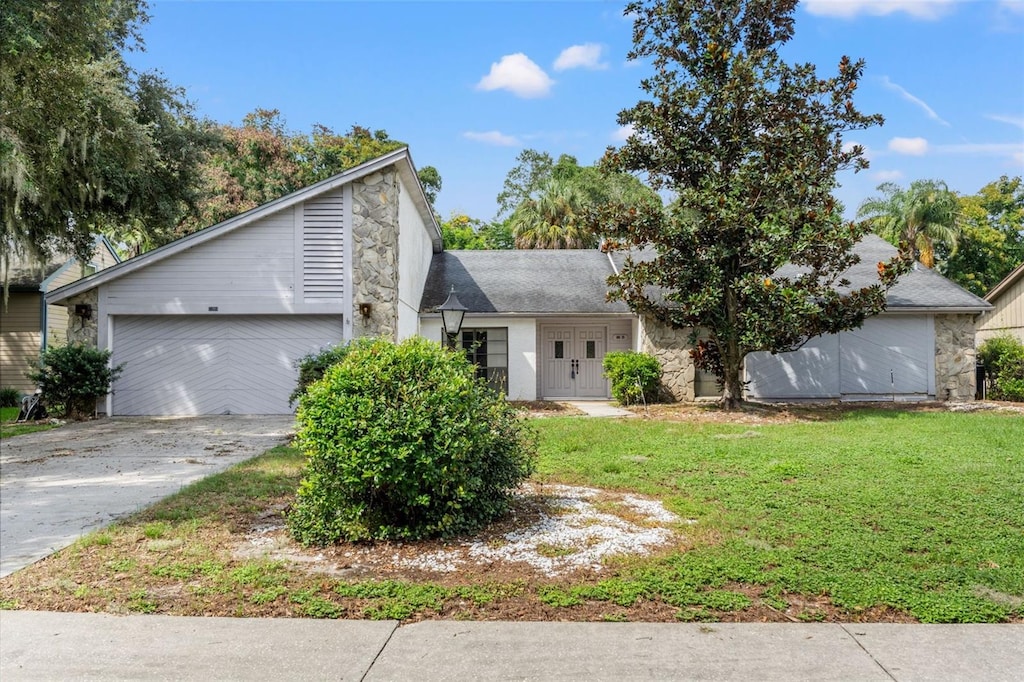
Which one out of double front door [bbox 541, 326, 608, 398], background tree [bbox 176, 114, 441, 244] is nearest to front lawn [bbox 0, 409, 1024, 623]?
double front door [bbox 541, 326, 608, 398]

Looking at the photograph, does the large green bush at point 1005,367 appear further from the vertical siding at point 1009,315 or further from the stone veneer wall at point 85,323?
the stone veneer wall at point 85,323

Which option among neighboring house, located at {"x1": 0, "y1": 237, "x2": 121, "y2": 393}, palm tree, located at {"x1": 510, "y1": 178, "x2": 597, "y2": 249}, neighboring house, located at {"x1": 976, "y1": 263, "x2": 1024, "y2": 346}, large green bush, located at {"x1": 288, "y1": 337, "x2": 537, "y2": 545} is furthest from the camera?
palm tree, located at {"x1": 510, "y1": 178, "x2": 597, "y2": 249}

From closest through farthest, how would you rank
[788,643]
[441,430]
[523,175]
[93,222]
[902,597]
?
1. [788,643]
2. [902,597]
3. [441,430]
4. [93,222]
5. [523,175]

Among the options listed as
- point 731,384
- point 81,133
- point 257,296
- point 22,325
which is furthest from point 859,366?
point 22,325

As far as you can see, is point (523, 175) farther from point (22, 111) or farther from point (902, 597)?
point (902, 597)

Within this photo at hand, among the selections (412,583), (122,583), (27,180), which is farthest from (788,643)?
(27,180)

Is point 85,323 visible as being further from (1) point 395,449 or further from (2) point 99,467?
(1) point 395,449

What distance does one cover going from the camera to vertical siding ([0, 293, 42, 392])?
17.8 m

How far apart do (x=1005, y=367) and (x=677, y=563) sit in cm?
1726

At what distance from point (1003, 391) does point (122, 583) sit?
65.0ft

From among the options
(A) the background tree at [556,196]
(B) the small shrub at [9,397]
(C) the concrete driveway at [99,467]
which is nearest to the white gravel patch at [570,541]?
(C) the concrete driveway at [99,467]

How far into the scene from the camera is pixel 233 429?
38.1ft

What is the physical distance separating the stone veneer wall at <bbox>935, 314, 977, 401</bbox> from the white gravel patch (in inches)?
568

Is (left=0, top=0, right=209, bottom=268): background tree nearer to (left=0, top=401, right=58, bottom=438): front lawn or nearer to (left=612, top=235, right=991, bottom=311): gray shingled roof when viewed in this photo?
(left=0, top=401, right=58, bottom=438): front lawn
